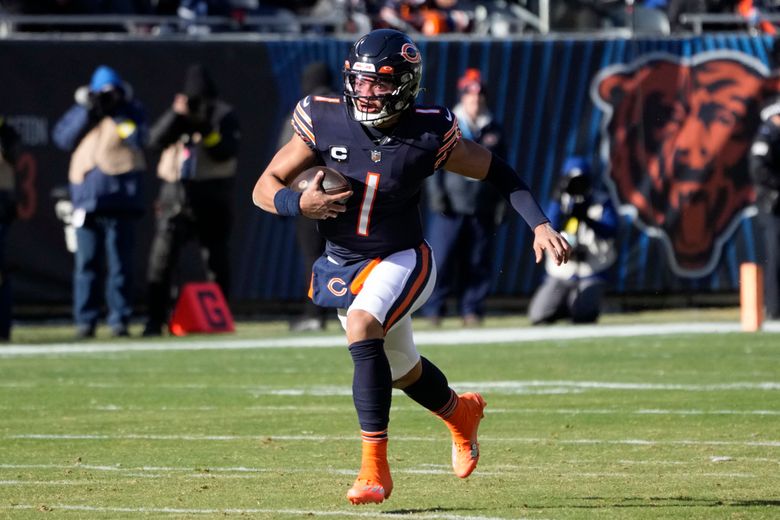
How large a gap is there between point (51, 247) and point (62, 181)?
25.4 inches

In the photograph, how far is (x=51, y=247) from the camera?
16.4 m

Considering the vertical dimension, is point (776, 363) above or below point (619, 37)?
below

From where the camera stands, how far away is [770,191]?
15.6m

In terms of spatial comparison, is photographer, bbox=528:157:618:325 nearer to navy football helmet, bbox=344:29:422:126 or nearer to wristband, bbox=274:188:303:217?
navy football helmet, bbox=344:29:422:126

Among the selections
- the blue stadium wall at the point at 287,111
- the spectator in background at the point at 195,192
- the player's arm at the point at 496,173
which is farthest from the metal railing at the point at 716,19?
the player's arm at the point at 496,173

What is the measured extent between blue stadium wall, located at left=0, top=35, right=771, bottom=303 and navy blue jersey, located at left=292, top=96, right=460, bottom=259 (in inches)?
385

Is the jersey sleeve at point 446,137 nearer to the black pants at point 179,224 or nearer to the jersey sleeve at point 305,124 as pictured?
the jersey sleeve at point 305,124

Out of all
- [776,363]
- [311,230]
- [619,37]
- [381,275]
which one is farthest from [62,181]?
[381,275]

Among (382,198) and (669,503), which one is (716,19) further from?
(669,503)

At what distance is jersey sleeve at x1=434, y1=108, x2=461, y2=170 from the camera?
672 centimetres

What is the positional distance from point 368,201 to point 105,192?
8.25 metres

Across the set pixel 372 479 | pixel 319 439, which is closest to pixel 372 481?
pixel 372 479

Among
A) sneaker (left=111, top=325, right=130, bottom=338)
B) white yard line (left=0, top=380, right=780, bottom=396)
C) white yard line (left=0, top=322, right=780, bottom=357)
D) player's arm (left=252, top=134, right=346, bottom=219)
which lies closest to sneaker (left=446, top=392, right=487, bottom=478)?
player's arm (left=252, top=134, right=346, bottom=219)

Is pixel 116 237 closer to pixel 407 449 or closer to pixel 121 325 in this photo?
pixel 121 325
